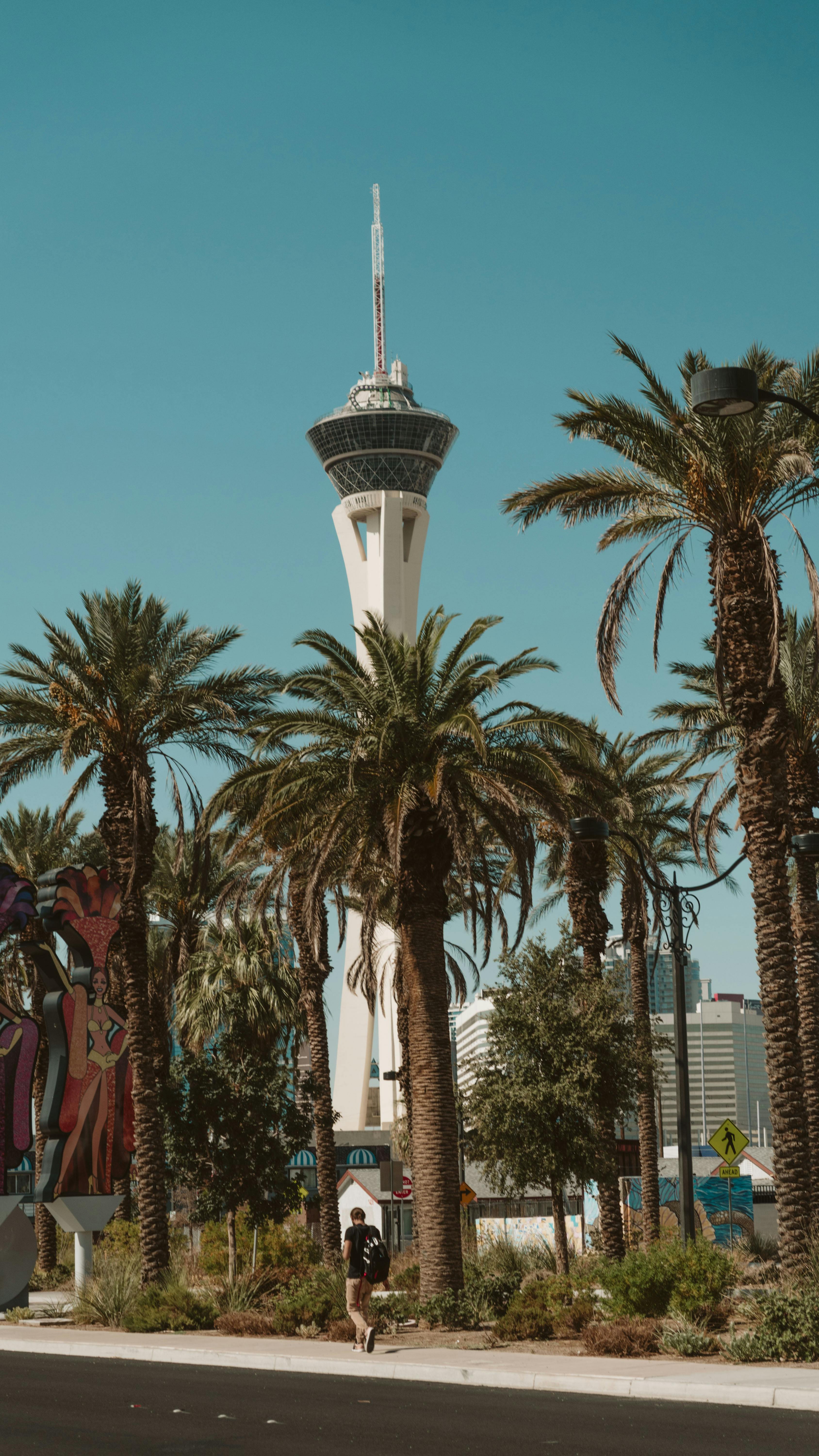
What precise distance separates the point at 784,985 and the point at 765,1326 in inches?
234

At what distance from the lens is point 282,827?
971 inches

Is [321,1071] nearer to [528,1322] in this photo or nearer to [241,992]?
[241,992]

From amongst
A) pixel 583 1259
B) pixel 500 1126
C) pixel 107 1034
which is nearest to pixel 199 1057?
pixel 107 1034

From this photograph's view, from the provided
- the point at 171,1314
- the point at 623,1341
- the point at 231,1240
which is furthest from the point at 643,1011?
the point at 623,1341

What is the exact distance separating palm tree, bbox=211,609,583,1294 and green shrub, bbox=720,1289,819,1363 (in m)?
6.78

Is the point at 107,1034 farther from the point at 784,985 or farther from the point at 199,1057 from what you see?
the point at 784,985

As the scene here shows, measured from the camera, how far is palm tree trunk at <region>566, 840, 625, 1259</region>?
32.3 m

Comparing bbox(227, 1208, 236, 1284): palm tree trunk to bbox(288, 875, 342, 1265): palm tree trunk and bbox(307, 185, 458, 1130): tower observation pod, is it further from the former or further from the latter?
bbox(307, 185, 458, 1130): tower observation pod

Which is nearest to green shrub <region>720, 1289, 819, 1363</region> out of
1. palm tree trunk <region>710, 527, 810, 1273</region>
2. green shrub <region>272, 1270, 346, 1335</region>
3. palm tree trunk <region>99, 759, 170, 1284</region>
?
palm tree trunk <region>710, 527, 810, 1273</region>

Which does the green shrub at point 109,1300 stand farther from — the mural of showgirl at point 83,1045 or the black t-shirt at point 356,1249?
the black t-shirt at point 356,1249

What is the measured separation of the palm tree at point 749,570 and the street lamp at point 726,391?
6.04 meters

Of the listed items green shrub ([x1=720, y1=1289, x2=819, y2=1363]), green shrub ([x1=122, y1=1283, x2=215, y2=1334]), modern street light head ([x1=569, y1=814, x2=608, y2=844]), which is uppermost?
modern street light head ([x1=569, y1=814, x2=608, y2=844])

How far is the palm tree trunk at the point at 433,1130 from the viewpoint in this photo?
21.8 meters

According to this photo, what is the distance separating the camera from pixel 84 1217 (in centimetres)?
2739
